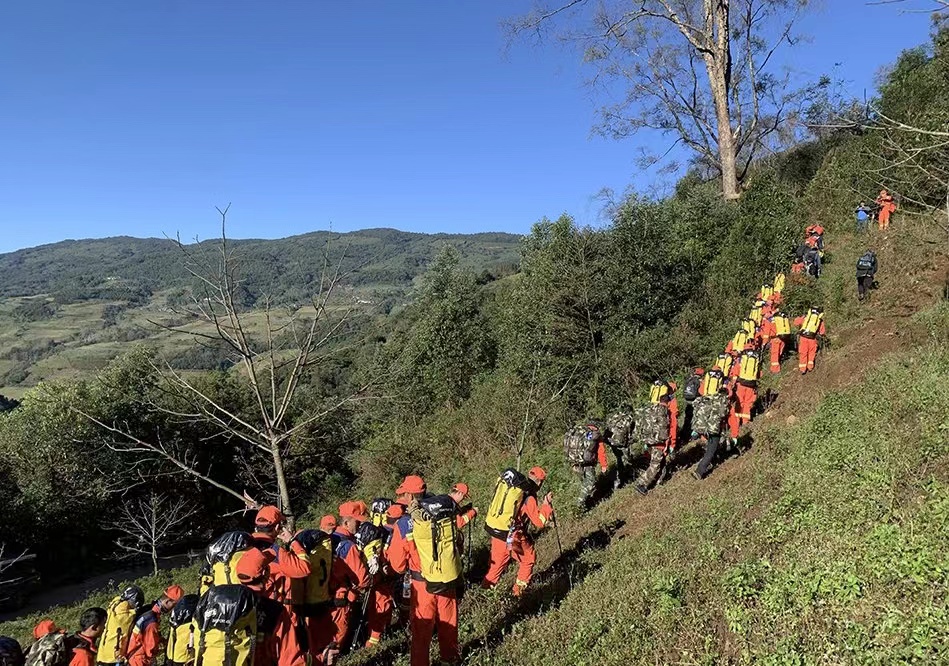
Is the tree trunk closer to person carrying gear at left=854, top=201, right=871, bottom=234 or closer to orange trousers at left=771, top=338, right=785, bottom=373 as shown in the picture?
orange trousers at left=771, top=338, right=785, bottom=373

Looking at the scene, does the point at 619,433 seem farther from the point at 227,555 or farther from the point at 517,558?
the point at 227,555

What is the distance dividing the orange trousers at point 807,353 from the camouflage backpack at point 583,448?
695 cm

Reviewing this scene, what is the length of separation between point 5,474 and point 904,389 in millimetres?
33684

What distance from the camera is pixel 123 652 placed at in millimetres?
6680

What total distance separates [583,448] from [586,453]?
0.11 meters

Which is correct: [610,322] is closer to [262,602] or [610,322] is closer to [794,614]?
[794,614]

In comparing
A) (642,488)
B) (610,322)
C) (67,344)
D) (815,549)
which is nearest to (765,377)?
(610,322)

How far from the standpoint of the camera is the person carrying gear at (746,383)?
475 inches

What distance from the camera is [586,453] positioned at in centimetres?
1059

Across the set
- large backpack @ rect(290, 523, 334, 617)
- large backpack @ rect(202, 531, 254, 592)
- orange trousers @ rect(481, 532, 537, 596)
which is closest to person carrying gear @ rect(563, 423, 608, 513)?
orange trousers @ rect(481, 532, 537, 596)

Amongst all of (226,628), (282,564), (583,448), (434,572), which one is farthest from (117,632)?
(583,448)

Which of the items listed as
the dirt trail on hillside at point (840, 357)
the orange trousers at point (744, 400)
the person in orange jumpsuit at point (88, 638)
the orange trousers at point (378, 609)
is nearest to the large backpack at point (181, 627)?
the person in orange jumpsuit at point (88, 638)

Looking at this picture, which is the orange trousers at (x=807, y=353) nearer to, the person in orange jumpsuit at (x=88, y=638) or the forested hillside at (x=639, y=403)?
the forested hillside at (x=639, y=403)

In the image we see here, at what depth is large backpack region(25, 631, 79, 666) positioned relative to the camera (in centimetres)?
664
